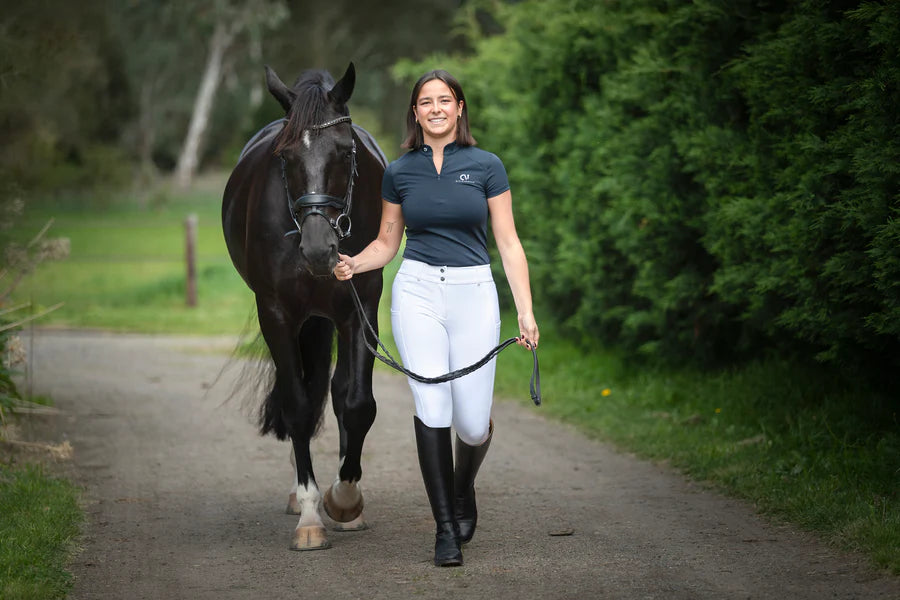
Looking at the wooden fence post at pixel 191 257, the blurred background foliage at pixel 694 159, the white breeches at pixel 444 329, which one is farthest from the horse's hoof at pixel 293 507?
the wooden fence post at pixel 191 257

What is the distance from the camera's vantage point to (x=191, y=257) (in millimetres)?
17922

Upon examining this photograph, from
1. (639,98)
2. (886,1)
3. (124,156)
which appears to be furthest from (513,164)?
(124,156)

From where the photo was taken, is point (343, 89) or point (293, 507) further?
point (293, 507)

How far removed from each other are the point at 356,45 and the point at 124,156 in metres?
11.4

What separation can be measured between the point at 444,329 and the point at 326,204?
77 cm

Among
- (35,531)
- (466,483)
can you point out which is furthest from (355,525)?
(35,531)

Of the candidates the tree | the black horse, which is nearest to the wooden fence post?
→ the black horse

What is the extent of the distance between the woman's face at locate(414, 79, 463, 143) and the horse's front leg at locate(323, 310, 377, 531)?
47.8 inches

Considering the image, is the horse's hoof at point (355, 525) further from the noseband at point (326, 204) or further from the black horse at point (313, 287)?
the noseband at point (326, 204)

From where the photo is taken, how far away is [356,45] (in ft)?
132

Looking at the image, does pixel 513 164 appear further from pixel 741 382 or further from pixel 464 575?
pixel 464 575

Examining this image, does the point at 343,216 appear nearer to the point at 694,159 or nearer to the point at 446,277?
the point at 446,277

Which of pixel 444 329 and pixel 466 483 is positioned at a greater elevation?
pixel 444 329

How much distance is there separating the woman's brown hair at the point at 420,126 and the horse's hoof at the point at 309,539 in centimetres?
186
